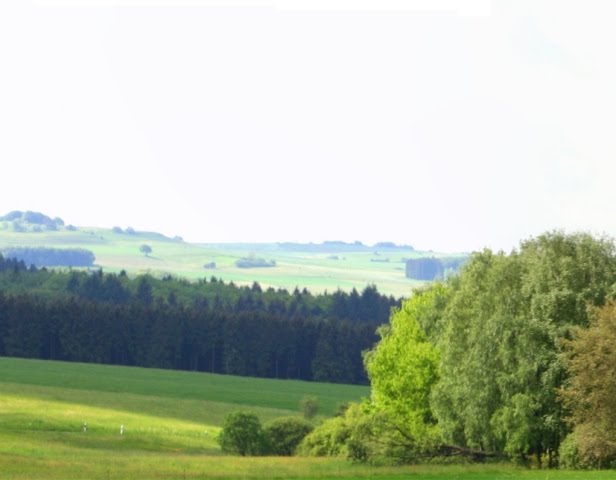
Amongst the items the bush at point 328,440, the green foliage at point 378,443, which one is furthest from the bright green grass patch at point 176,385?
the green foliage at point 378,443

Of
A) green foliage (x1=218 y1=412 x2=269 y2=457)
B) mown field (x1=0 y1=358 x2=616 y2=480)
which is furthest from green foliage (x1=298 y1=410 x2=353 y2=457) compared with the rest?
mown field (x1=0 y1=358 x2=616 y2=480)

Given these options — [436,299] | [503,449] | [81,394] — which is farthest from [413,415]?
[81,394]

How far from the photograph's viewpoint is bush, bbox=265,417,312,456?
9375 centimetres

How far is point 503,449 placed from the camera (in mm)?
77438

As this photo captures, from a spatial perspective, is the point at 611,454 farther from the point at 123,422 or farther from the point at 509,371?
the point at 123,422

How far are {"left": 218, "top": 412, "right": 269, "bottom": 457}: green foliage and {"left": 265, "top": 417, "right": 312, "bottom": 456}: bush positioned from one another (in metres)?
0.87

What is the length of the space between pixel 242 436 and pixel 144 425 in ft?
57.9

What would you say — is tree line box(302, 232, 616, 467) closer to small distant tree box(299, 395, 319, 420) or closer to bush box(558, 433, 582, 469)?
bush box(558, 433, 582, 469)

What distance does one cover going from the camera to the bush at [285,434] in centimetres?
9375

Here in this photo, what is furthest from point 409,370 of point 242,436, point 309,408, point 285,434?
point 309,408

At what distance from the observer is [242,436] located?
92.1 m

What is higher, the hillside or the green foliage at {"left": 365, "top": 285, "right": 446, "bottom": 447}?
the green foliage at {"left": 365, "top": 285, "right": 446, "bottom": 447}

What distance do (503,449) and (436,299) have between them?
17.9 m

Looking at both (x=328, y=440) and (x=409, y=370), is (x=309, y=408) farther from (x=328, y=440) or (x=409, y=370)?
(x=328, y=440)
